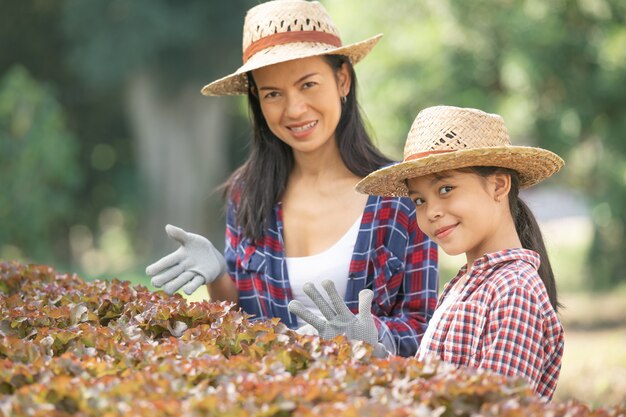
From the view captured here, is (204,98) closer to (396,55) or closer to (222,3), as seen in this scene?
(222,3)

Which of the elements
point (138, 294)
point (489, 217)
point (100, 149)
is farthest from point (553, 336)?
point (100, 149)

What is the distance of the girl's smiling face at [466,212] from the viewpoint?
268 centimetres

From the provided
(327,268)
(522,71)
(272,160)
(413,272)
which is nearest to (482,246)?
(413,272)

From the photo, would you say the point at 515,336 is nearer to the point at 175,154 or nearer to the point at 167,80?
the point at 167,80

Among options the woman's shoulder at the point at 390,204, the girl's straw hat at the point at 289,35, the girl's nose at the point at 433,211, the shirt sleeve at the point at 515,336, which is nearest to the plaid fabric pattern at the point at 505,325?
the shirt sleeve at the point at 515,336

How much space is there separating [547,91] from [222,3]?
7.54 m

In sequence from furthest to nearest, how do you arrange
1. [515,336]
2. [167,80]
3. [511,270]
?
[167,80], [511,270], [515,336]

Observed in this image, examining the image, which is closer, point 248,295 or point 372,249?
point 372,249

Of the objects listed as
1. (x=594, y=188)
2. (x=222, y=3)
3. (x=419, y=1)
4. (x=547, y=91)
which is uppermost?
(x=222, y=3)

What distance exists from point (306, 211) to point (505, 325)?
4.37 ft

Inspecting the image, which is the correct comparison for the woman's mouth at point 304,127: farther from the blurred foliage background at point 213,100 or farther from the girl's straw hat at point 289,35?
the blurred foliage background at point 213,100

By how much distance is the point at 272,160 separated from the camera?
3.77 meters

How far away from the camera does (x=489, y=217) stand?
270 centimetres

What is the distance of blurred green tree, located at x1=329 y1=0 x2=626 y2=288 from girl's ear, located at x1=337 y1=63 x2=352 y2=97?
5896 mm
